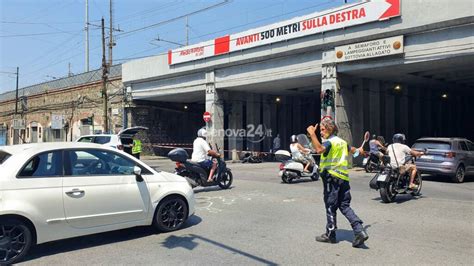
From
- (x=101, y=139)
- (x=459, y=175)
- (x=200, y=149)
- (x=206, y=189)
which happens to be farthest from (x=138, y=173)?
(x=101, y=139)

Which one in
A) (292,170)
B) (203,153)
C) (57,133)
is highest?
(57,133)

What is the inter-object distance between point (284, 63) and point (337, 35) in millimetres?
3334

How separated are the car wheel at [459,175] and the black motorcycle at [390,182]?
15.0ft

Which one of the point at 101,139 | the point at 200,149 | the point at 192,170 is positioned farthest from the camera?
the point at 101,139

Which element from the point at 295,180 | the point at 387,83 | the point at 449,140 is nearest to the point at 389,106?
the point at 387,83

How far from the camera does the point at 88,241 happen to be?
5875 mm

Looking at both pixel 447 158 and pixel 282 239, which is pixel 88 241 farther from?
pixel 447 158

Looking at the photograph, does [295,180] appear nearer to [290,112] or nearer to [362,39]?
[362,39]

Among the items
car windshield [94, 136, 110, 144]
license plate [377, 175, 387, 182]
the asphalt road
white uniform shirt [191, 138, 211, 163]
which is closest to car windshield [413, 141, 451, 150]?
the asphalt road

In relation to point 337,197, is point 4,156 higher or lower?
higher

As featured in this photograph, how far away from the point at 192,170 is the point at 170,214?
12.8ft

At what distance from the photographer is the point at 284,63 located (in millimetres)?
19766

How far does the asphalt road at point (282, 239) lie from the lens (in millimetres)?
5066

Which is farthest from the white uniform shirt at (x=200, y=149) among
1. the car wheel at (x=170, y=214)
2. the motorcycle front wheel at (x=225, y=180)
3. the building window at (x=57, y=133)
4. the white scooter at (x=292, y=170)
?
the building window at (x=57, y=133)
